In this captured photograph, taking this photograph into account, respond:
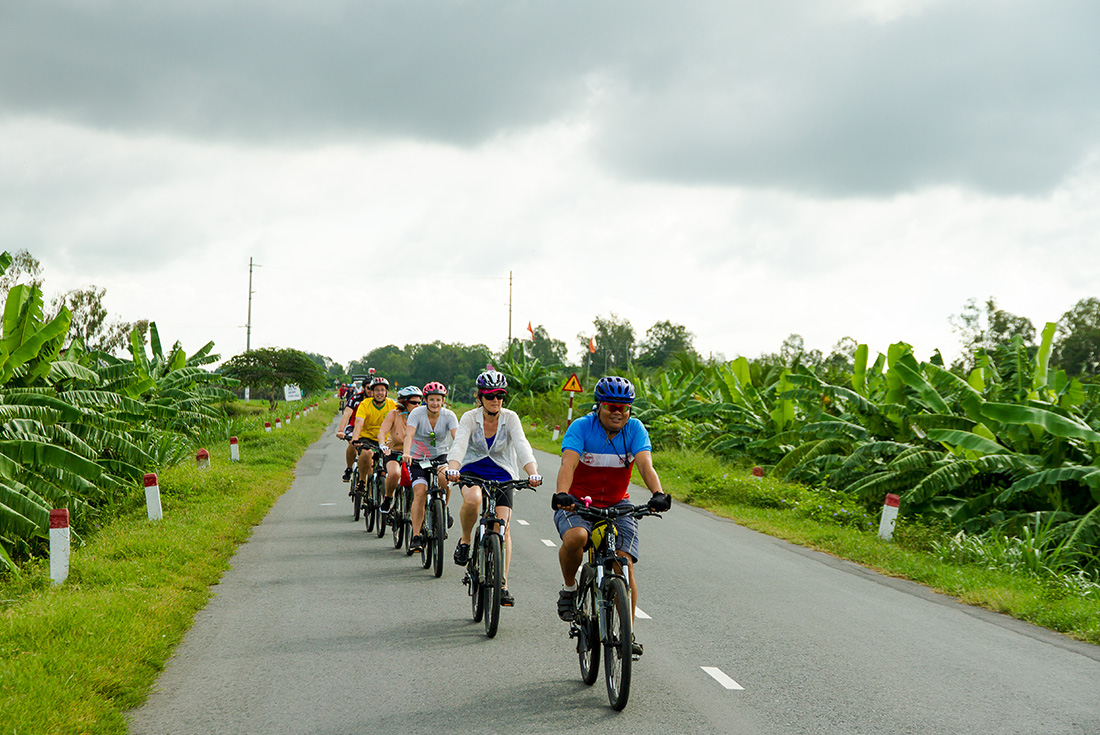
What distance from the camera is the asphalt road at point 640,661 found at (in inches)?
203

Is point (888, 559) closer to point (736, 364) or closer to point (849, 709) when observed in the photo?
point (849, 709)

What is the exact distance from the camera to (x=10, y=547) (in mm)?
12812

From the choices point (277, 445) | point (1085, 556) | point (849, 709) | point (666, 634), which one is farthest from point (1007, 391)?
point (277, 445)

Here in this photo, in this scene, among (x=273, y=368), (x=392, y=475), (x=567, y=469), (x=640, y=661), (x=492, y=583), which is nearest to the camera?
(x=567, y=469)

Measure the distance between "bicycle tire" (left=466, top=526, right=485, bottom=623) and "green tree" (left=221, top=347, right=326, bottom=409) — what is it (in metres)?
55.5

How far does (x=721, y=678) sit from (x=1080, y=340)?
5469 cm

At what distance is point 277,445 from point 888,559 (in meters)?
19.8

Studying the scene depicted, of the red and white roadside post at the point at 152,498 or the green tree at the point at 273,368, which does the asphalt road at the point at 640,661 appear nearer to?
the red and white roadside post at the point at 152,498

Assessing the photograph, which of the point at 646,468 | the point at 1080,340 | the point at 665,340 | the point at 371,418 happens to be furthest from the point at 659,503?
the point at 665,340

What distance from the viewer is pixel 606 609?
549cm

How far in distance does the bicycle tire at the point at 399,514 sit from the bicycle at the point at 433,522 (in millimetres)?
1115

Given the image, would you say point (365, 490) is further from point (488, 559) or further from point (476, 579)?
point (488, 559)

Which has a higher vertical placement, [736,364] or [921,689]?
[736,364]

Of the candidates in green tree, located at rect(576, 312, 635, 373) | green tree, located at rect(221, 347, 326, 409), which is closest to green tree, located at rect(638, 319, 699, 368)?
green tree, located at rect(576, 312, 635, 373)
